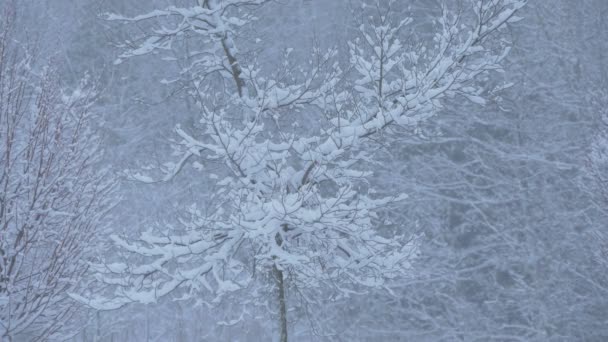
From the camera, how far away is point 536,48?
63.3ft

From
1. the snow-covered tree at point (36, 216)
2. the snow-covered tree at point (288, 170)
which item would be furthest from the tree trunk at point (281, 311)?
the snow-covered tree at point (36, 216)

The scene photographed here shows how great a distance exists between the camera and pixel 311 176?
21.9ft

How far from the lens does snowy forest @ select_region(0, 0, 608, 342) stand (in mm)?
6531

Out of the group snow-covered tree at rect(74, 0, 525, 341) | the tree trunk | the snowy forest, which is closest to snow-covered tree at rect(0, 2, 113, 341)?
the snowy forest

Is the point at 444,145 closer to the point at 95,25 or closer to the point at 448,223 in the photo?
the point at 448,223

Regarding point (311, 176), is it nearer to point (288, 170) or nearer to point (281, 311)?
point (288, 170)

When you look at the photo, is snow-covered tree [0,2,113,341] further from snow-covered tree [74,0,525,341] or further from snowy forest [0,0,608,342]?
snow-covered tree [74,0,525,341]

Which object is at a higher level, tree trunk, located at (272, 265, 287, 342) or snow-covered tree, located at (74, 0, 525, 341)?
snow-covered tree, located at (74, 0, 525, 341)

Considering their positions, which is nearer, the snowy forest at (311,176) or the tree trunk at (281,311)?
the snowy forest at (311,176)

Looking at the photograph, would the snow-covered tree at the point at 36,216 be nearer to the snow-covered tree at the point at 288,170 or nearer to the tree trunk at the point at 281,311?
the snow-covered tree at the point at 288,170

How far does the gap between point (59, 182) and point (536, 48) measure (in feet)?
53.1

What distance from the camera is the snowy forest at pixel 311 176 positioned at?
6.53 metres

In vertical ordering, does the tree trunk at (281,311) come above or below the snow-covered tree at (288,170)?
below

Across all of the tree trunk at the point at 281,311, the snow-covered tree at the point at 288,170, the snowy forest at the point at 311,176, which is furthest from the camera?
the tree trunk at the point at 281,311
